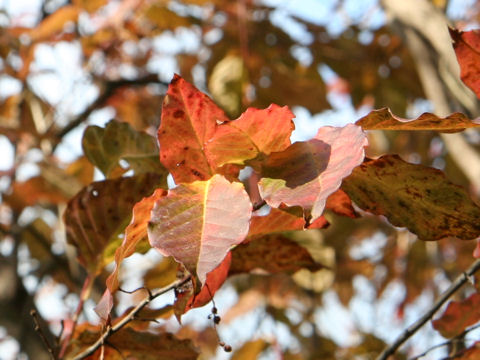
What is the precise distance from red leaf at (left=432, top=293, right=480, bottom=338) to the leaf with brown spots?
0.14 m

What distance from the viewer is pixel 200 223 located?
1.22 ft

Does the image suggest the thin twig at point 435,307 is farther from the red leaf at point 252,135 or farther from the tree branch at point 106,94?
the tree branch at point 106,94

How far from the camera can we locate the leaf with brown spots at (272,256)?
0.57 metres

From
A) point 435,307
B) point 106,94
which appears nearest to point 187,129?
point 435,307

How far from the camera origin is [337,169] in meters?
0.36

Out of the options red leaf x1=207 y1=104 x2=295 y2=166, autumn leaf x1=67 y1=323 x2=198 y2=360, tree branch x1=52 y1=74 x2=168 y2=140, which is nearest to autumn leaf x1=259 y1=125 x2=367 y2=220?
red leaf x1=207 y1=104 x2=295 y2=166

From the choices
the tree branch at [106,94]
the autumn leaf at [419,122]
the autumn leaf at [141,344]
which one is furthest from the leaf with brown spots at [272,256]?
the tree branch at [106,94]

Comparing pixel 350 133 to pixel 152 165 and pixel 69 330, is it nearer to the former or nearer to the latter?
pixel 152 165

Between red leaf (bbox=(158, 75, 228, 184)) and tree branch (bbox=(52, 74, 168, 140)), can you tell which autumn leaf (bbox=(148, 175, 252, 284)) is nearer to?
red leaf (bbox=(158, 75, 228, 184))

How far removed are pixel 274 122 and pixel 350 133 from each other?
56 mm

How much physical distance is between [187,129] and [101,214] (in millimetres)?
179

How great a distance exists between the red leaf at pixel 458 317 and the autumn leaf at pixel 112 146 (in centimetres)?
33

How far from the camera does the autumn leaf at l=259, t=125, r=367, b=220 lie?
345 mm

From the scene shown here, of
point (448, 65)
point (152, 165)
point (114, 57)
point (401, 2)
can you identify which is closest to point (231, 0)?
point (114, 57)
